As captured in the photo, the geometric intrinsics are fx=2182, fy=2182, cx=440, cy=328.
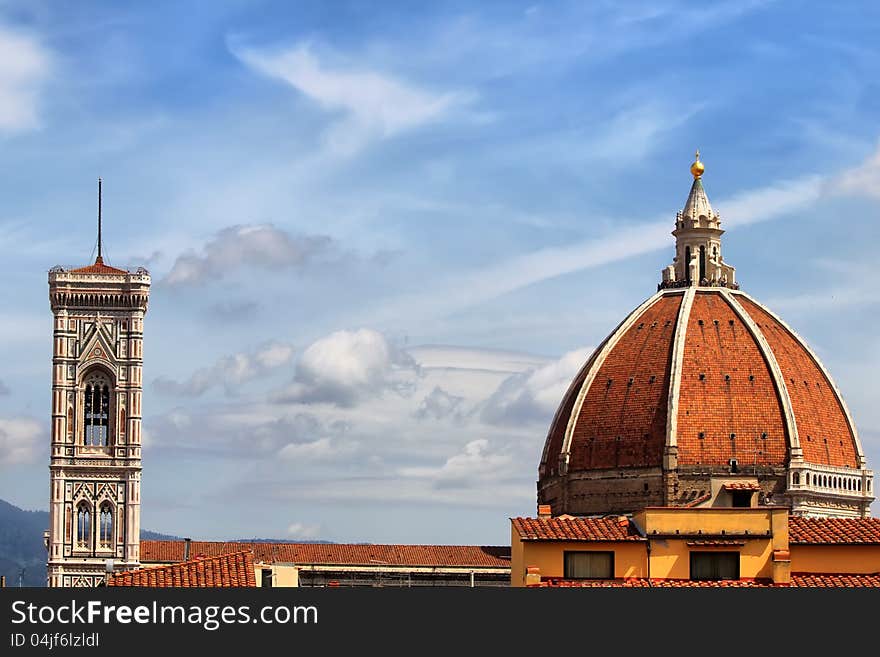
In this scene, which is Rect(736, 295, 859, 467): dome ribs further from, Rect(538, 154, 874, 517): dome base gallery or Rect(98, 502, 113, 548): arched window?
Rect(98, 502, 113, 548): arched window

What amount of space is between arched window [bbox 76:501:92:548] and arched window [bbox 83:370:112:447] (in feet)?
9.64

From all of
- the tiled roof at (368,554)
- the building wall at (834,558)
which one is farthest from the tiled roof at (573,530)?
the tiled roof at (368,554)

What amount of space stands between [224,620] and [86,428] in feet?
245

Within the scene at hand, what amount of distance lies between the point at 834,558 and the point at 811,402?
61402 millimetres

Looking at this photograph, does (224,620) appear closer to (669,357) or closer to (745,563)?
(745,563)

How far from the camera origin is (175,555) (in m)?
97.6

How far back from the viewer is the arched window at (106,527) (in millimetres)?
98062

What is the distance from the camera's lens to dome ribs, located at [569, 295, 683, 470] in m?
98.9

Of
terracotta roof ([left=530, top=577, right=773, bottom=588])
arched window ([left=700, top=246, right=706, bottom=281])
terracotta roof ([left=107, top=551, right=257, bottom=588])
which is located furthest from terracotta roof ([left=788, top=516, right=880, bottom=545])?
arched window ([left=700, top=246, right=706, bottom=281])

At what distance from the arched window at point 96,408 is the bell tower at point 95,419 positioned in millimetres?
46

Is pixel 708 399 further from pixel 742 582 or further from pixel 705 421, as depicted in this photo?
pixel 742 582

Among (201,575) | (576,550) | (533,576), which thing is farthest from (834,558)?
(201,575)

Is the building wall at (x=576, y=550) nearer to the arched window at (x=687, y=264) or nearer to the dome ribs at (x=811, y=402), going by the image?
the dome ribs at (x=811, y=402)

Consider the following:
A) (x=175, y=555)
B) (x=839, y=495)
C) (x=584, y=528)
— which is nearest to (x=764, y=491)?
(x=839, y=495)
